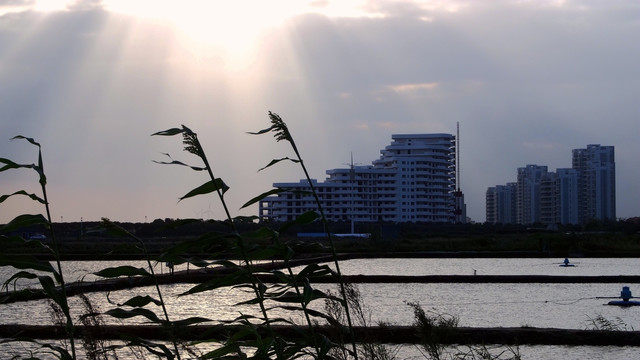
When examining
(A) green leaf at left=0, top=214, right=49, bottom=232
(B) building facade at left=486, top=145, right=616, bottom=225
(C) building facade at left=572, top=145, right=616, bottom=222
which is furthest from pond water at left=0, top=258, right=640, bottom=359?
(C) building facade at left=572, top=145, right=616, bottom=222

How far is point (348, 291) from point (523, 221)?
177040 mm

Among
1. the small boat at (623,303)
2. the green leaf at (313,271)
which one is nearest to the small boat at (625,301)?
the small boat at (623,303)

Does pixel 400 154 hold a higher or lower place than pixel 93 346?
higher

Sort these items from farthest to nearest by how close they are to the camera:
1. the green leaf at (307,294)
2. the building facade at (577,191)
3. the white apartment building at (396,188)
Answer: the building facade at (577,191) → the white apartment building at (396,188) → the green leaf at (307,294)

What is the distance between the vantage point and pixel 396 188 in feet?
359

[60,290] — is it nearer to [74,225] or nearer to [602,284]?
[602,284]

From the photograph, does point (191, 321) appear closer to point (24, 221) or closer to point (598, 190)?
point (24, 221)

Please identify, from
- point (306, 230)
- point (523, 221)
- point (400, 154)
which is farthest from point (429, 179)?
point (523, 221)

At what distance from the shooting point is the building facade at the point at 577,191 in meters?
160

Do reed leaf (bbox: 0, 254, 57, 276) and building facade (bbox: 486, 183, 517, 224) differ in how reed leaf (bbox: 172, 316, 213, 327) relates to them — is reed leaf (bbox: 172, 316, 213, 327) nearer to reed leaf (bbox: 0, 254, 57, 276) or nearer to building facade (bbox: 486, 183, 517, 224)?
reed leaf (bbox: 0, 254, 57, 276)

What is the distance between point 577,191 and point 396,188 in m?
62.4

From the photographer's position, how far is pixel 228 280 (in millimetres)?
2031

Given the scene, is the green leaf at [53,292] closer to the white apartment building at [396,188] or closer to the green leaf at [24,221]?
the green leaf at [24,221]

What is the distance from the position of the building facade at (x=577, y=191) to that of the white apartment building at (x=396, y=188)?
47.4 meters
